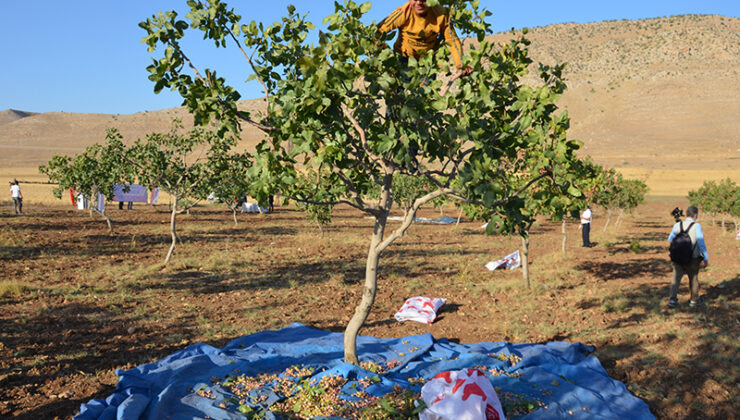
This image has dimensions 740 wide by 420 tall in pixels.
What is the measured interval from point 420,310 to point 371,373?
355cm

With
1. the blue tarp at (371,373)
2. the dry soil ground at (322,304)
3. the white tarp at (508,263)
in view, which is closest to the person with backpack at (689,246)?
the dry soil ground at (322,304)

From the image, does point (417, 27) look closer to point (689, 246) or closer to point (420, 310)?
point (420, 310)

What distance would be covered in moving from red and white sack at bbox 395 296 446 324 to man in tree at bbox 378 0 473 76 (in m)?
5.12

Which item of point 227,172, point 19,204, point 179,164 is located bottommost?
point 19,204

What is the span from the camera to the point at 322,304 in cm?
1048

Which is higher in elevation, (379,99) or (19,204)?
(379,99)

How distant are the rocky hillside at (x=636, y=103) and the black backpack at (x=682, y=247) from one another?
66.1m

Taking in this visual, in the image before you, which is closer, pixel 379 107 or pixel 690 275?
pixel 379 107

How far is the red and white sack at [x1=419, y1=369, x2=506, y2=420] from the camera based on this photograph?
15.1 feet

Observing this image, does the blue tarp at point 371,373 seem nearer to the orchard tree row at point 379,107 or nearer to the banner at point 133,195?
the orchard tree row at point 379,107

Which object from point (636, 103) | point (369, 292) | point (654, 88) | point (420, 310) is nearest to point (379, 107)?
point (369, 292)

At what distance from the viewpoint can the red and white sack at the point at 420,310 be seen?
9.20 metres

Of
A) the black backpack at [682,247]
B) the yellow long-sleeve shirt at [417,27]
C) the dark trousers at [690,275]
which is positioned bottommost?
the dark trousers at [690,275]

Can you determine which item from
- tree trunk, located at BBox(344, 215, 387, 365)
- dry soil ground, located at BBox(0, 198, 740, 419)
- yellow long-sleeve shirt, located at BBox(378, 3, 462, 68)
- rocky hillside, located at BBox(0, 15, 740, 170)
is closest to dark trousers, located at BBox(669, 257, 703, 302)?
dry soil ground, located at BBox(0, 198, 740, 419)
